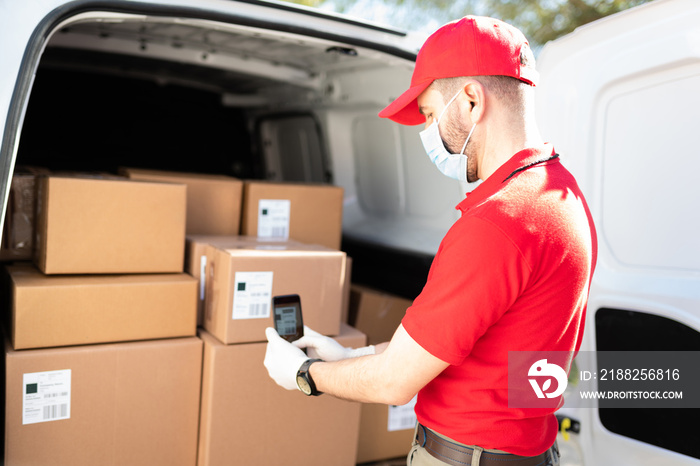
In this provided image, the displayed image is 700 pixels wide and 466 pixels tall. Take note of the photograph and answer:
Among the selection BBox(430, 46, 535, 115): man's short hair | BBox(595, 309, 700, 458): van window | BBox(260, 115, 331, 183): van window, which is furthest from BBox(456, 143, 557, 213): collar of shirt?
BBox(260, 115, 331, 183): van window

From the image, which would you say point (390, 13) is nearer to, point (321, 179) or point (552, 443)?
point (321, 179)

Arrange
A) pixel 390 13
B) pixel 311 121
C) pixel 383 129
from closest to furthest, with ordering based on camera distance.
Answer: pixel 383 129
pixel 311 121
pixel 390 13

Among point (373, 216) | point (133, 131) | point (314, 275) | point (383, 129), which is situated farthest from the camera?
point (133, 131)

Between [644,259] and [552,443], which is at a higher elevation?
[644,259]

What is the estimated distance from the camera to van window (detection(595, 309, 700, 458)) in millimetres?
1707

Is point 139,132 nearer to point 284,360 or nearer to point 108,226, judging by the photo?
point 108,226

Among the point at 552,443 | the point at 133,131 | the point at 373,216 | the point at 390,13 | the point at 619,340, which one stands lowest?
the point at 552,443

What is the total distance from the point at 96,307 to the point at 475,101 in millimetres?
1330

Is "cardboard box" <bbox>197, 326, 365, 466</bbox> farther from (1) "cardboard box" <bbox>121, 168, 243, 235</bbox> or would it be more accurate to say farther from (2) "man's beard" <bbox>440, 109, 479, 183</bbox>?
(2) "man's beard" <bbox>440, 109, 479, 183</bbox>

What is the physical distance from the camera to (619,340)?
76.1 inches

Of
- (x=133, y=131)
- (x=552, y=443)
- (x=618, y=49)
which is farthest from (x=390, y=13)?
(x=552, y=443)

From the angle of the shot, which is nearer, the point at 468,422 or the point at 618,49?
the point at 468,422

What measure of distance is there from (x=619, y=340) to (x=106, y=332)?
5.39 feet

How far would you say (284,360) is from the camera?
1592 mm
